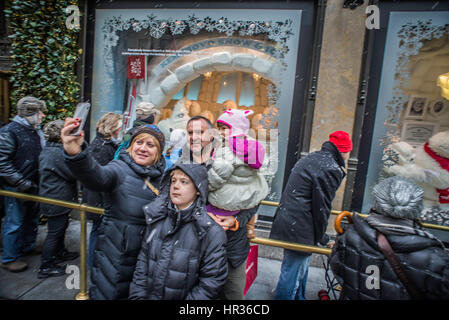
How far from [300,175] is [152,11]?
432 centimetres

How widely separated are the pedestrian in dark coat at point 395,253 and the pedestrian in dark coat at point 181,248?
808 millimetres

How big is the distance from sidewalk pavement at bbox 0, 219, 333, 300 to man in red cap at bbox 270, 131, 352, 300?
26.3 inches

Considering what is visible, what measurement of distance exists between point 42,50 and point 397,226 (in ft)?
18.6

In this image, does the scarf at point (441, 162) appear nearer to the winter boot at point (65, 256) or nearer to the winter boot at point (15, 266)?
the winter boot at point (65, 256)

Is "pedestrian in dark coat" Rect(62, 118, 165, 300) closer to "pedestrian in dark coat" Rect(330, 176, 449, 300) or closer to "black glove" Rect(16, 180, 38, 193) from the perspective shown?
"pedestrian in dark coat" Rect(330, 176, 449, 300)

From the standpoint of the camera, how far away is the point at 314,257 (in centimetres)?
399

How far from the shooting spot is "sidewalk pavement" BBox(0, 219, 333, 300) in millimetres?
2697

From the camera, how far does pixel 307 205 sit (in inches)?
97.3

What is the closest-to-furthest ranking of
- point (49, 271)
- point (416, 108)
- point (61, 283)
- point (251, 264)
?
point (251, 264) → point (61, 283) → point (49, 271) → point (416, 108)

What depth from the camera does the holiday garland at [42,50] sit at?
4406 millimetres

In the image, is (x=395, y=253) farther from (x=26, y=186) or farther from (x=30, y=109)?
(x=30, y=109)

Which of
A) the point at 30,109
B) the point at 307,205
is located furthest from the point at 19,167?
the point at 307,205
